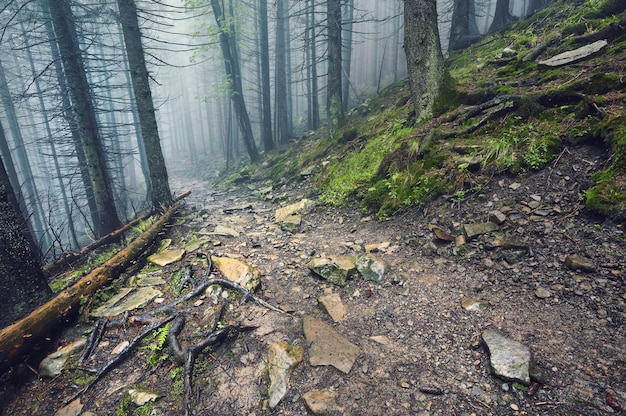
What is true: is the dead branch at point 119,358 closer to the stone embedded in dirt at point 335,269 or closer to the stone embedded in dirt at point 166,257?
the stone embedded in dirt at point 166,257

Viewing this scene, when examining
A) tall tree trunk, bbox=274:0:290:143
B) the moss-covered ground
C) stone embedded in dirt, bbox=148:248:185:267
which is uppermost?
tall tree trunk, bbox=274:0:290:143

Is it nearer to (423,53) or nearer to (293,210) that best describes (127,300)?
(293,210)

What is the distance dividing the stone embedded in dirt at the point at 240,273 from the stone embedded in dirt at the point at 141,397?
1.40m

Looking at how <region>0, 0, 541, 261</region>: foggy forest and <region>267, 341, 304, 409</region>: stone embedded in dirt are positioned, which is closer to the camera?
<region>267, 341, 304, 409</region>: stone embedded in dirt

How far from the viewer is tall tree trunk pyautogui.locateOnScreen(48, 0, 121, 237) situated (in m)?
7.29

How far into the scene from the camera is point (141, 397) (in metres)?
2.30

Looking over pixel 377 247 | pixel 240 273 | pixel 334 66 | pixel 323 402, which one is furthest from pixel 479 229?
pixel 334 66

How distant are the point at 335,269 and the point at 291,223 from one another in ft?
7.51

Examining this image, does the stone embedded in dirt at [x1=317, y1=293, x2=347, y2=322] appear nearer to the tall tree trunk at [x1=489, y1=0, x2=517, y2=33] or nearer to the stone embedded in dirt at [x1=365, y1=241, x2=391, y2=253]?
the stone embedded in dirt at [x1=365, y1=241, x2=391, y2=253]

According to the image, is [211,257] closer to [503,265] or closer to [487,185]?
[503,265]

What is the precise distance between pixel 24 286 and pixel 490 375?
15.6 ft

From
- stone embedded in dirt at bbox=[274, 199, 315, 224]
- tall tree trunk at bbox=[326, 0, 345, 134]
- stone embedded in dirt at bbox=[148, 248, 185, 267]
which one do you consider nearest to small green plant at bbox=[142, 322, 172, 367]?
stone embedded in dirt at bbox=[148, 248, 185, 267]

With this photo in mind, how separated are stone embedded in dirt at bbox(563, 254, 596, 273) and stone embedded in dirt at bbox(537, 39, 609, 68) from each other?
422 cm

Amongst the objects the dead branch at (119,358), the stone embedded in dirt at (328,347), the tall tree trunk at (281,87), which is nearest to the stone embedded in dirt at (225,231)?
the dead branch at (119,358)
